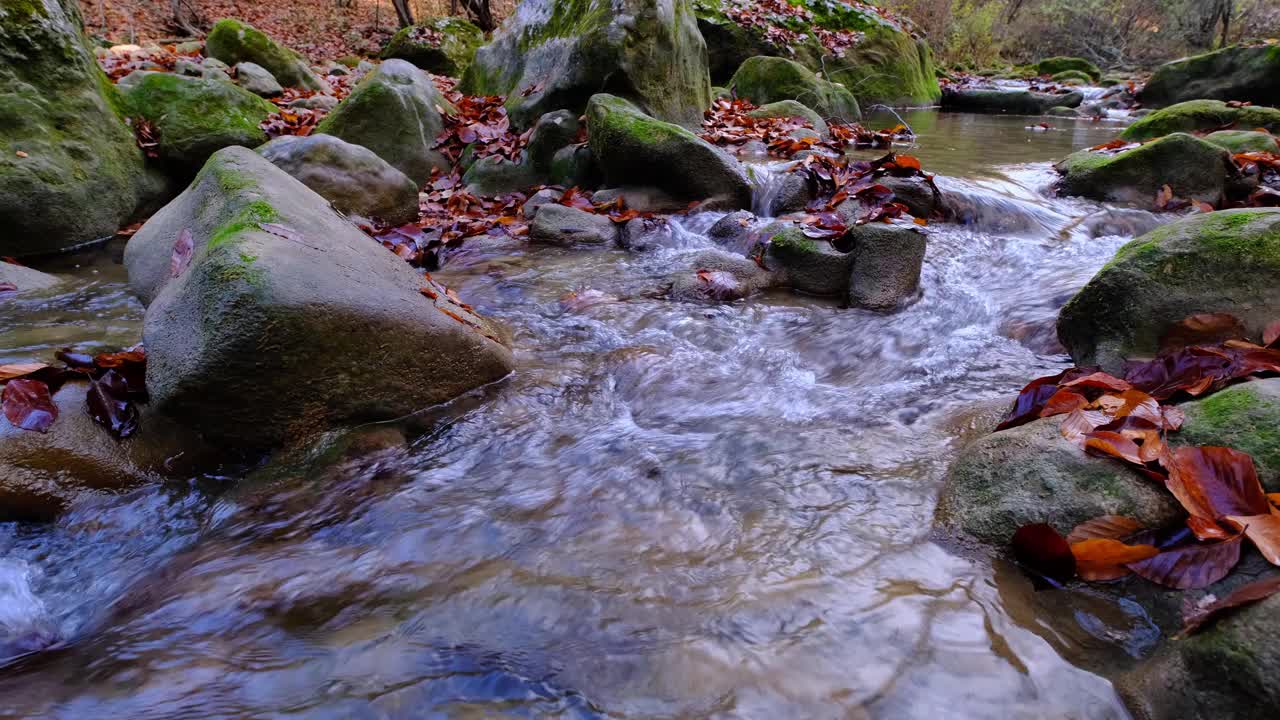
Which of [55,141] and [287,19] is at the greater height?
[287,19]

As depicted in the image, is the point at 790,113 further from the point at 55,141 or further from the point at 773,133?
the point at 55,141

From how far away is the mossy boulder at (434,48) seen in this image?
13000mm

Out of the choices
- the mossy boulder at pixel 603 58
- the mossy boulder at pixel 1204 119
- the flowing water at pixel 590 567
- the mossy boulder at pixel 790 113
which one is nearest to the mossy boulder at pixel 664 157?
the mossy boulder at pixel 603 58

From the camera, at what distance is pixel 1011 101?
1423cm

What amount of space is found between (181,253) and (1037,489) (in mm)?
3296

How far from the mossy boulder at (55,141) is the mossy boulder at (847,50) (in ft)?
32.8

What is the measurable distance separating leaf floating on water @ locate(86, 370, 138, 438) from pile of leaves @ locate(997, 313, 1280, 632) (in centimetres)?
291

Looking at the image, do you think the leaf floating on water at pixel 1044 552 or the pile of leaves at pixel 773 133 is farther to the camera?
the pile of leaves at pixel 773 133

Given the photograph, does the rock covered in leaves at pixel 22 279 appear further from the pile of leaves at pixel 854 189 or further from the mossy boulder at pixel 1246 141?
the mossy boulder at pixel 1246 141

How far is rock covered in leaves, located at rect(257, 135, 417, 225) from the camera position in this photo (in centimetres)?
501

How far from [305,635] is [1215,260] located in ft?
11.3

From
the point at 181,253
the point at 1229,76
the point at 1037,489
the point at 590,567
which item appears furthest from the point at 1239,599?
the point at 1229,76

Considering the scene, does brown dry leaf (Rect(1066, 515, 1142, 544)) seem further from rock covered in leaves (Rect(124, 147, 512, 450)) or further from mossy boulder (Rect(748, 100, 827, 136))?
mossy boulder (Rect(748, 100, 827, 136))

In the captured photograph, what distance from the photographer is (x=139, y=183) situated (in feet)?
17.9
